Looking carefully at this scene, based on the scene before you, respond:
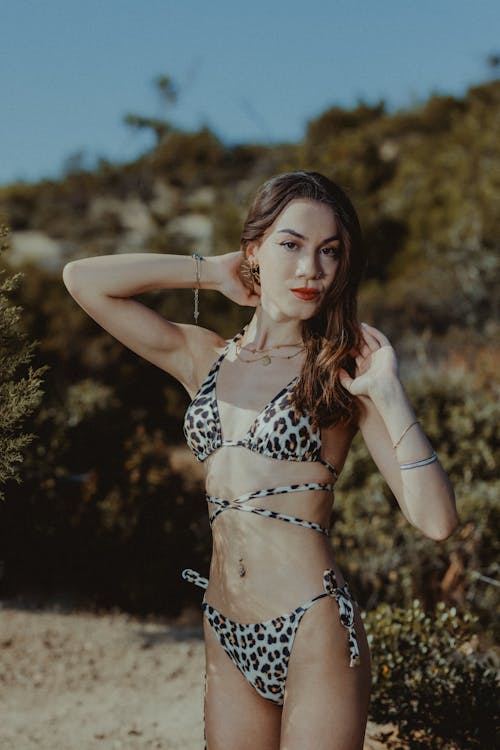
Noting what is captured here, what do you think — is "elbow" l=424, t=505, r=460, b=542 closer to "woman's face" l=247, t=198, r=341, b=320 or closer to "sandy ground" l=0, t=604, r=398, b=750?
"woman's face" l=247, t=198, r=341, b=320

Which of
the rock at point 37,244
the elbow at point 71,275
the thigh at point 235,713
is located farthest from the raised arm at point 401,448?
the rock at point 37,244

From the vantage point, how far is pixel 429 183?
67.9ft

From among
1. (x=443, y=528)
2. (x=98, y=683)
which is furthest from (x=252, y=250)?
(x=98, y=683)

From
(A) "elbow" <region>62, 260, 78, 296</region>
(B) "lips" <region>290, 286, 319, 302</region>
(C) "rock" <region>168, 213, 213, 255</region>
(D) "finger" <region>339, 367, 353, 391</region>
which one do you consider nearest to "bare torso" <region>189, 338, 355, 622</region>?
(D) "finger" <region>339, 367, 353, 391</region>

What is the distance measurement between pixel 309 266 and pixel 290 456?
1.94ft

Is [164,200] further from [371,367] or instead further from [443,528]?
[443,528]

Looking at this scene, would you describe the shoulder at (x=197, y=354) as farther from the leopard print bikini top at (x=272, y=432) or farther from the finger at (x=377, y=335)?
the finger at (x=377, y=335)

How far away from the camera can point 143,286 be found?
2.92 m

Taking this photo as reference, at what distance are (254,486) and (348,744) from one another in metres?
0.77

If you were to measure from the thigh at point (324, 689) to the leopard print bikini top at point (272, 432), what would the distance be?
44 cm

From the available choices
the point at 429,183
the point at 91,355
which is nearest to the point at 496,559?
the point at 91,355

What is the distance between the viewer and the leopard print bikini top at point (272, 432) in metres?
2.55

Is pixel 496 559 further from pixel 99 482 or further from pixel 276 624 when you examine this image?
pixel 276 624

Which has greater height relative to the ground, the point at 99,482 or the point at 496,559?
the point at 99,482
